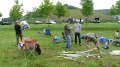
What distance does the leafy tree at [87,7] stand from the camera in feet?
202

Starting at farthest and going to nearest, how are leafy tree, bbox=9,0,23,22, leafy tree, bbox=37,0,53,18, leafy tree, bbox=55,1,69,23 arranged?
leafy tree, bbox=55,1,69,23
leafy tree, bbox=9,0,23,22
leafy tree, bbox=37,0,53,18

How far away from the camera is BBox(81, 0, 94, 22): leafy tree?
6159 cm

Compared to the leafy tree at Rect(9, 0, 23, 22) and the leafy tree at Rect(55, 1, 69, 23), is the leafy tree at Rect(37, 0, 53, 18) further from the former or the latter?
the leafy tree at Rect(55, 1, 69, 23)

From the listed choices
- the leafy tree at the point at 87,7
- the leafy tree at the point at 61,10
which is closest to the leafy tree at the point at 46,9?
the leafy tree at the point at 87,7

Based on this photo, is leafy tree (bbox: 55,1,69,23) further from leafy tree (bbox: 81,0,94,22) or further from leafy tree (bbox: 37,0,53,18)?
leafy tree (bbox: 37,0,53,18)

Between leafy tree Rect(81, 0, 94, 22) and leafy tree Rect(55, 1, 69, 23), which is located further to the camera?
leafy tree Rect(55, 1, 69, 23)

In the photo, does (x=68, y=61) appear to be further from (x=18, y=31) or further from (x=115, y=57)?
(x=18, y=31)

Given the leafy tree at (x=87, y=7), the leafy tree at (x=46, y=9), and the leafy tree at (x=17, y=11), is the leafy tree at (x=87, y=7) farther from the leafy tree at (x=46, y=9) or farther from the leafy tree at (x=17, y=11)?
the leafy tree at (x=17, y=11)

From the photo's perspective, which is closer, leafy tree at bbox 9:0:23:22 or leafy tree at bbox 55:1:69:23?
leafy tree at bbox 9:0:23:22

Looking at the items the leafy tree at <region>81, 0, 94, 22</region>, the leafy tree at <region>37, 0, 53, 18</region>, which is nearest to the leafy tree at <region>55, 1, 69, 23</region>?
the leafy tree at <region>81, 0, 94, 22</region>

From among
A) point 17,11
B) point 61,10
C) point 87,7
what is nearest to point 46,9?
point 17,11

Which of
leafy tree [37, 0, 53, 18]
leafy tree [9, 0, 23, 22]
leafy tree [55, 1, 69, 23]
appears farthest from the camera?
leafy tree [55, 1, 69, 23]

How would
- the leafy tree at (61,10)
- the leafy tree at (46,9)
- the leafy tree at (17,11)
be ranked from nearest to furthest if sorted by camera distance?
the leafy tree at (46,9) → the leafy tree at (17,11) → the leafy tree at (61,10)

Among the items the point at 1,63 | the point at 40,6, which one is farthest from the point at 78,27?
the point at 40,6
